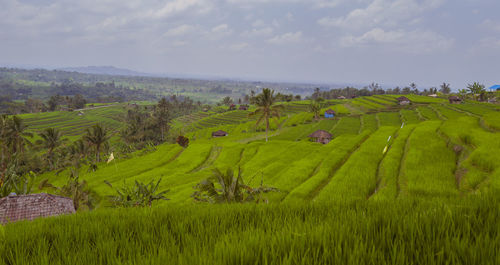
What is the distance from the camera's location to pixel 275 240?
2.12 metres

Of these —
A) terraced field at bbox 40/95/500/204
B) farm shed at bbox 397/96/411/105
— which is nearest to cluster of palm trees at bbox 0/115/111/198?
terraced field at bbox 40/95/500/204

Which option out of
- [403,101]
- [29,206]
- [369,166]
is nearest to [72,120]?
[29,206]

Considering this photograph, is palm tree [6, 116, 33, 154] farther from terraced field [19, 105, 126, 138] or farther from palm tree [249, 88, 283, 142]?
terraced field [19, 105, 126, 138]

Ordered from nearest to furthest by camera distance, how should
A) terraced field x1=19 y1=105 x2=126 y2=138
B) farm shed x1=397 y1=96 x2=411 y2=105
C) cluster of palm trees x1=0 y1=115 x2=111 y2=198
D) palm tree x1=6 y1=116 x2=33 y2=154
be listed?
cluster of palm trees x1=0 y1=115 x2=111 y2=198
palm tree x1=6 y1=116 x2=33 y2=154
farm shed x1=397 y1=96 x2=411 y2=105
terraced field x1=19 y1=105 x2=126 y2=138

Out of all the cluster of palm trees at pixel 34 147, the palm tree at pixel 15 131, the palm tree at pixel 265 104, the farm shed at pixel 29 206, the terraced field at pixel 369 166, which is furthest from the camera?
the palm tree at pixel 15 131

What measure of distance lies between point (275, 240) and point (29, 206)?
29.1 m

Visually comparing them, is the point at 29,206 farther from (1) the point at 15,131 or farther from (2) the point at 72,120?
(2) the point at 72,120

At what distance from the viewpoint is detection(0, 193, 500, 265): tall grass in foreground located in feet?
6.11

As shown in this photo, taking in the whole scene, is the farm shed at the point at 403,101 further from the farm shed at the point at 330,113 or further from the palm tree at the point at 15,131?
the palm tree at the point at 15,131

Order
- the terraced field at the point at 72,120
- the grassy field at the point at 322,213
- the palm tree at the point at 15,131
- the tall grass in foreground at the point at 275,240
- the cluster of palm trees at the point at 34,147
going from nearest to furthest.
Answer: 1. the tall grass in foreground at the point at 275,240
2. the grassy field at the point at 322,213
3. the cluster of palm trees at the point at 34,147
4. the palm tree at the point at 15,131
5. the terraced field at the point at 72,120

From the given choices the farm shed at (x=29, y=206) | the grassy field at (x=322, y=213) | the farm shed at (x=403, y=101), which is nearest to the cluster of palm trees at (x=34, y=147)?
the grassy field at (x=322, y=213)

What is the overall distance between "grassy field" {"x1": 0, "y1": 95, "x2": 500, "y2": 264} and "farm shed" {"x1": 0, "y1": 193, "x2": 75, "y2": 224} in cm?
819

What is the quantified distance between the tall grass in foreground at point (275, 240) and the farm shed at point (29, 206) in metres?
24.0

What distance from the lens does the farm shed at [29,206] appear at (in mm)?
21500
